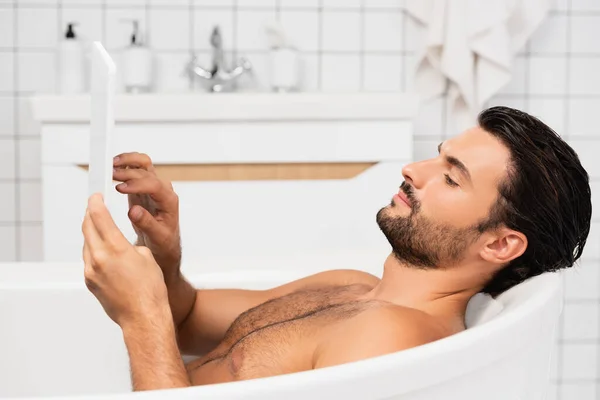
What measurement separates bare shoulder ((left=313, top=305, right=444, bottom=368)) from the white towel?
1.71 metres

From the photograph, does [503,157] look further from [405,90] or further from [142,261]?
[405,90]

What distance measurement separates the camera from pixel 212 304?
1.56 m

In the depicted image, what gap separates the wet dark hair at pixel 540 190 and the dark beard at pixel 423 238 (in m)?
0.04

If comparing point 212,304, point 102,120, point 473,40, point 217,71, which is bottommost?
point 212,304

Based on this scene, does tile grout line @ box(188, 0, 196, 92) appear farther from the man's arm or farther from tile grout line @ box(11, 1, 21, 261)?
the man's arm

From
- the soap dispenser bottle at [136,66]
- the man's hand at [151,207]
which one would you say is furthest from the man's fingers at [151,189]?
the soap dispenser bottle at [136,66]

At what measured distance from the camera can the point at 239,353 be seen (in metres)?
1.30

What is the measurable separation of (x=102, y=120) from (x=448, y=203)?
52 cm

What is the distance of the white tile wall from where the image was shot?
282 cm

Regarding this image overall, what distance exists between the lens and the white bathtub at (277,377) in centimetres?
83

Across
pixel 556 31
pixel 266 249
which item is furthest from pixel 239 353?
pixel 556 31

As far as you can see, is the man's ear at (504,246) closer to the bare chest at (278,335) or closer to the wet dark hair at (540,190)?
the wet dark hair at (540,190)

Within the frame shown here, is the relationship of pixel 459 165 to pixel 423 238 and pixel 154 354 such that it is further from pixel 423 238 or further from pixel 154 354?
pixel 154 354

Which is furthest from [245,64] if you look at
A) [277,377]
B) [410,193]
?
[277,377]
